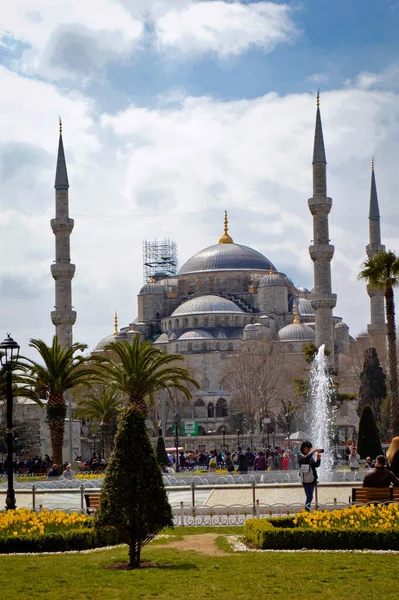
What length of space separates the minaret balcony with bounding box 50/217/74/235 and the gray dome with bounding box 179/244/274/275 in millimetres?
37178

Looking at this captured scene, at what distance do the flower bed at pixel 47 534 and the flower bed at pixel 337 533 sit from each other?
162 cm

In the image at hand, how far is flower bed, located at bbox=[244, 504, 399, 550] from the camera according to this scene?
34.4 ft

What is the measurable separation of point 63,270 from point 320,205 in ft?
44.9

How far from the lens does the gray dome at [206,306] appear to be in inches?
3273

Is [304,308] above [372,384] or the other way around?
above

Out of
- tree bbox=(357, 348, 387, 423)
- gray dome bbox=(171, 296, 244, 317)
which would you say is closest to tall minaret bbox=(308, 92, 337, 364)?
tree bbox=(357, 348, 387, 423)

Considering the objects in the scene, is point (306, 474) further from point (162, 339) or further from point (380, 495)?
point (162, 339)

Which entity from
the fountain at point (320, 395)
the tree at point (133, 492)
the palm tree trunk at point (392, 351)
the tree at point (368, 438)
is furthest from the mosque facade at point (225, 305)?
the tree at point (133, 492)

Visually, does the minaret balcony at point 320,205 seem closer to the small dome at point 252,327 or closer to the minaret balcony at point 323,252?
the minaret balcony at point 323,252

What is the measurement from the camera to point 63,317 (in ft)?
176

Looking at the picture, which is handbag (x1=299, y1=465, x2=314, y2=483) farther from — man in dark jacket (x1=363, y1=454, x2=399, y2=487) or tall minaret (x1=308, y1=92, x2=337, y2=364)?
tall minaret (x1=308, y1=92, x2=337, y2=364)

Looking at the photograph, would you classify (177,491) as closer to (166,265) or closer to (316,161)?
(316,161)

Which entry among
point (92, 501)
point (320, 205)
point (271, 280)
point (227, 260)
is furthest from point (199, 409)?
point (92, 501)

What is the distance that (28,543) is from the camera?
A: 11.0 meters
